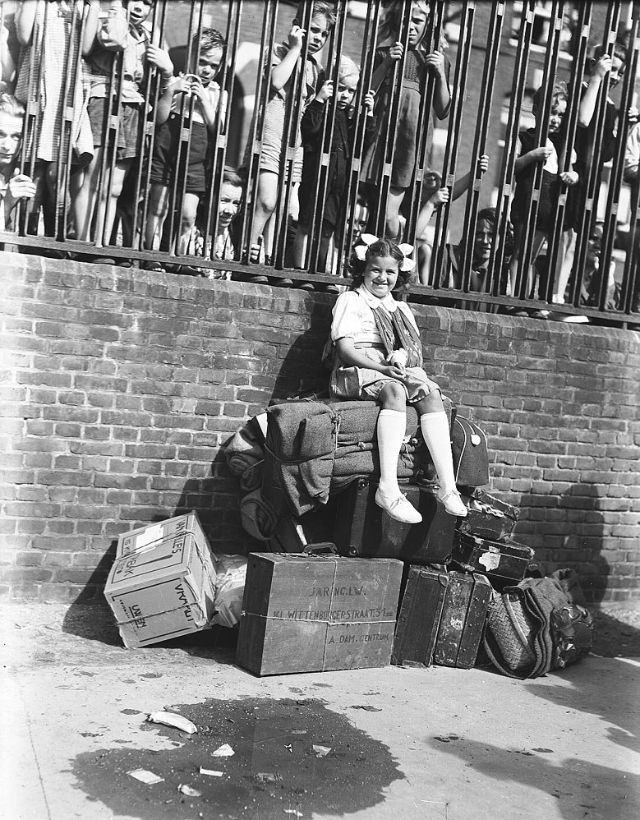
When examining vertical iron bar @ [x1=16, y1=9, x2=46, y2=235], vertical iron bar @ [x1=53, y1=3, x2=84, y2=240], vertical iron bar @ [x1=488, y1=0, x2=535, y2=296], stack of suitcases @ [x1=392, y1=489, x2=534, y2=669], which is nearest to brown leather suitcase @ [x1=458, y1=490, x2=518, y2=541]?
stack of suitcases @ [x1=392, y1=489, x2=534, y2=669]

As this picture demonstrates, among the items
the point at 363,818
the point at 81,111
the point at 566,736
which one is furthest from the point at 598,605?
the point at 81,111

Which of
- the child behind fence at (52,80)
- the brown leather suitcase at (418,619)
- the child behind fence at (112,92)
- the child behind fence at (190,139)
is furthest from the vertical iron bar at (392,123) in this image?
the brown leather suitcase at (418,619)

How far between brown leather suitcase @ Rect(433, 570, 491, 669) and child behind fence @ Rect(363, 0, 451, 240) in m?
2.60

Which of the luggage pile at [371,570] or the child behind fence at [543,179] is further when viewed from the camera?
the child behind fence at [543,179]

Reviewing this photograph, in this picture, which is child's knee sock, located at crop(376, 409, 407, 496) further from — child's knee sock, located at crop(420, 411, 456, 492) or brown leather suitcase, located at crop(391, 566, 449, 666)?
brown leather suitcase, located at crop(391, 566, 449, 666)

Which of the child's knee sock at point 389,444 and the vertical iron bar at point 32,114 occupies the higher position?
the vertical iron bar at point 32,114

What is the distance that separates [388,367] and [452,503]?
878 millimetres

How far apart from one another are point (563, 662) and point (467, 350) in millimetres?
2206

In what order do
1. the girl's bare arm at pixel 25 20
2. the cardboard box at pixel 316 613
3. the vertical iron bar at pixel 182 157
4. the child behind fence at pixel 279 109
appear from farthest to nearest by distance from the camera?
the child behind fence at pixel 279 109, the vertical iron bar at pixel 182 157, the girl's bare arm at pixel 25 20, the cardboard box at pixel 316 613

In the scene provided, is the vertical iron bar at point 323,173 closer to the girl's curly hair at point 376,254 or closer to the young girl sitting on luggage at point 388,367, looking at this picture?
the girl's curly hair at point 376,254

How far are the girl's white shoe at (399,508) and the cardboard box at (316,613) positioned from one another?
27 centimetres

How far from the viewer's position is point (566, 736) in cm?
457

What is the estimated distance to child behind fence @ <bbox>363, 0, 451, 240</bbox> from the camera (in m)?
6.65

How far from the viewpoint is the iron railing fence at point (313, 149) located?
5.85m
